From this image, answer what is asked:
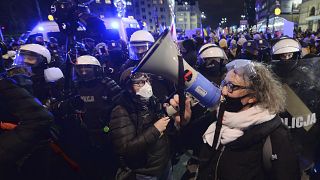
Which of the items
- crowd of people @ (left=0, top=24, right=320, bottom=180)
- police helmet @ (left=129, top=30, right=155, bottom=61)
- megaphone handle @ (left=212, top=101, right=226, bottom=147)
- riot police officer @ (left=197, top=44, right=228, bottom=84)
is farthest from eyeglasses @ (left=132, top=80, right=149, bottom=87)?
police helmet @ (left=129, top=30, right=155, bottom=61)

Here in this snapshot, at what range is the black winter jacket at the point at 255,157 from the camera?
192cm

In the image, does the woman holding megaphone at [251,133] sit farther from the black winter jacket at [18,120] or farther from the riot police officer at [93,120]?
the riot police officer at [93,120]

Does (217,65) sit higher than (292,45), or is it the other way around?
(292,45)

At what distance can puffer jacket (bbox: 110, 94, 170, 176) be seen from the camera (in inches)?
91.7

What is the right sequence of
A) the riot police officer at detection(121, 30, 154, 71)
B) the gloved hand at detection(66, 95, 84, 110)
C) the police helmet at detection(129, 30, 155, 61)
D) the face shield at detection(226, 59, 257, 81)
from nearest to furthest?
the face shield at detection(226, 59, 257, 81)
the gloved hand at detection(66, 95, 84, 110)
the riot police officer at detection(121, 30, 154, 71)
the police helmet at detection(129, 30, 155, 61)

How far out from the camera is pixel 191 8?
105750 mm

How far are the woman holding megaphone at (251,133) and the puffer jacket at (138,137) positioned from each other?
0.46 meters

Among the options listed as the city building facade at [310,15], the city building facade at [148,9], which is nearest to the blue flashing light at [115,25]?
the city building facade at [310,15]

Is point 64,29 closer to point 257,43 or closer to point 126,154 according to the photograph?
point 126,154

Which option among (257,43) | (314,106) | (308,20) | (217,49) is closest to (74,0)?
(217,49)

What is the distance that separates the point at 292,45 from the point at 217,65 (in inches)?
53.0

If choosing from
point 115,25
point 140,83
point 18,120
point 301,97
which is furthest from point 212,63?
point 115,25

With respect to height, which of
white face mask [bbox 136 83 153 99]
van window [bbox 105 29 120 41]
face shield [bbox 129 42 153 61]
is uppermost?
van window [bbox 105 29 120 41]

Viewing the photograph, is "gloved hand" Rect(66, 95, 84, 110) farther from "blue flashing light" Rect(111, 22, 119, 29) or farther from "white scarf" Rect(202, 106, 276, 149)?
"blue flashing light" Rect(111, 22, 119, 29)
